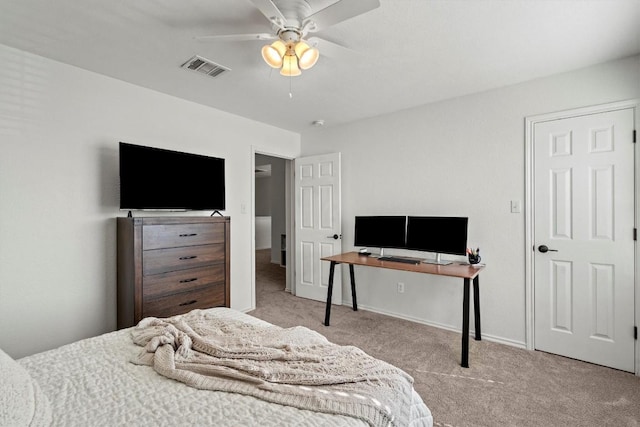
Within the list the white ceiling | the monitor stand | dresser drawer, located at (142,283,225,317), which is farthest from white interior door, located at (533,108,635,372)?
dresser drawer, located at (142,283,225,317)

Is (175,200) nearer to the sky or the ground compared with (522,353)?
nearer to the sky

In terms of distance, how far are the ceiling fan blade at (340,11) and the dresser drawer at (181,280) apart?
2.28 m

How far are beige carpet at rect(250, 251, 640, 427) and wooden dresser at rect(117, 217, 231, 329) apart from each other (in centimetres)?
102

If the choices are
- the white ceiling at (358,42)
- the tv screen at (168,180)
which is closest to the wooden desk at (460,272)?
the tv screen at (168,180)

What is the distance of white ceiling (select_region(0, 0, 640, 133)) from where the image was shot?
178 cm

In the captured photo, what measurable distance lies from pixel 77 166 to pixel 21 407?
86.4 inches

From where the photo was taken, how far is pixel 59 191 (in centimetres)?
238

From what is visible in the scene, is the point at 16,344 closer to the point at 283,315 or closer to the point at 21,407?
the point at 21,407

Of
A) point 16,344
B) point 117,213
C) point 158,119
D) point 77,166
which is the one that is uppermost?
point 158,119

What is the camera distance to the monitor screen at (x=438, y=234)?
2.94m

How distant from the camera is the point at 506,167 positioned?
9.58ft

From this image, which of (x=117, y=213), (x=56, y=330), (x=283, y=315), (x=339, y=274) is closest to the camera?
(x=56, y=330)

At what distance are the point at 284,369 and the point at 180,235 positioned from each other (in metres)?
1.94

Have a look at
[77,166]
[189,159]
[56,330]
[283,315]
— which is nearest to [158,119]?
[189,159]
